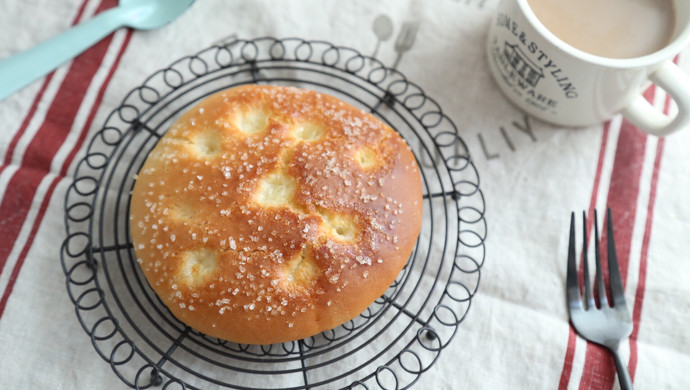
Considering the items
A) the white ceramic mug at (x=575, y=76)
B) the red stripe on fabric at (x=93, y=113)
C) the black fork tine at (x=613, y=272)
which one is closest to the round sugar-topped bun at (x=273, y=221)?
the red stripe on fabric at (x=93, y=113)

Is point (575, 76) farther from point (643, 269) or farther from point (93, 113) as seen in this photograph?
point (93, 113)

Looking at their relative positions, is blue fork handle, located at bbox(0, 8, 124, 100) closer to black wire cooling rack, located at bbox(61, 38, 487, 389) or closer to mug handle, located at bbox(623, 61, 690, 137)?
black wire cooling rack, located at bbox(61, 38, 487, 389)

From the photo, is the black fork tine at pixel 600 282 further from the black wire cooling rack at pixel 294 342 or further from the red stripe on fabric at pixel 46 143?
the red stripe on fabric at pixel 46 143

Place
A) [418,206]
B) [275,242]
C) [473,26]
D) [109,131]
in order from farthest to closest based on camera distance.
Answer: [473,26]
[109,131]
[418,206]
[275,242]

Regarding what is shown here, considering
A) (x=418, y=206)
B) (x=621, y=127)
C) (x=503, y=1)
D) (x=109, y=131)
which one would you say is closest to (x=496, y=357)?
(x=418, y=206)

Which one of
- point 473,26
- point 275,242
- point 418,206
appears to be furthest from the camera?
point 473,26

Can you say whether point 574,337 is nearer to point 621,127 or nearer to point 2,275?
point 621,127
